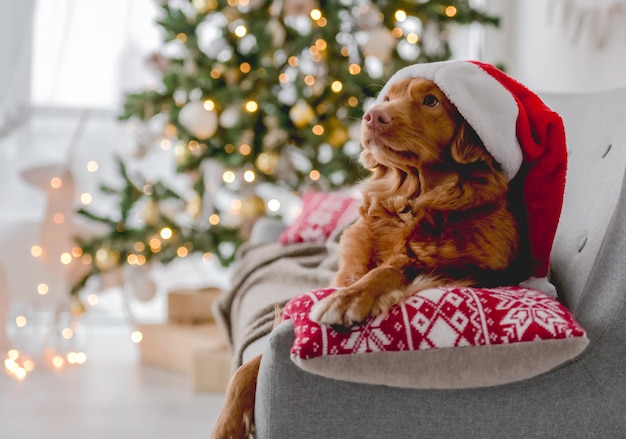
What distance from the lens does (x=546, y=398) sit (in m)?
1.27

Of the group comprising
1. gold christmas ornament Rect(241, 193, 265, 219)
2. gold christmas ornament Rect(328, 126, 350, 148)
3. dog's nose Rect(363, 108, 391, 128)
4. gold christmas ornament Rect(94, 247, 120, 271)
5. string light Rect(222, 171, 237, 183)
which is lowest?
gold christmas ornament Rect(94, 247, 120, 271)

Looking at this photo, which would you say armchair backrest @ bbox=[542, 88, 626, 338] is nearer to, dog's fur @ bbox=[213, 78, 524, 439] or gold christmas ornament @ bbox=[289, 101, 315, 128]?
dog's fur @ bbox=[213, 78, 524, 439]

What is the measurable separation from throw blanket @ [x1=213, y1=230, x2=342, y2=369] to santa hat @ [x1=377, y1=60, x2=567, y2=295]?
603 millimetres

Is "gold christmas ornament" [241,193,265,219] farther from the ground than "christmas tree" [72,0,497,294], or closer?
closer

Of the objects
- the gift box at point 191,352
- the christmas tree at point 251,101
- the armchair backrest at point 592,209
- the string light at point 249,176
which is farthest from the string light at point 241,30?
the armchair backrest at point 592,209

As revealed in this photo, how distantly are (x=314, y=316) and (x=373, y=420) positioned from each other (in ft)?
0.65

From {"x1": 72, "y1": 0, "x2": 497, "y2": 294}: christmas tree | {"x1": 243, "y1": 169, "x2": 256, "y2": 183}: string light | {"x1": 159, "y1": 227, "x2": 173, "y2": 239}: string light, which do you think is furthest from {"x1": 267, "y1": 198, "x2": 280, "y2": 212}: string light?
{"x1": 159, "y1": 227, "x2": 173, "y2": 239}: string light

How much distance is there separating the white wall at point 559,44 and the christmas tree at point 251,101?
0.31 metres

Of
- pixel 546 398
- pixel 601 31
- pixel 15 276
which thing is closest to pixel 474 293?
pixel 546 398

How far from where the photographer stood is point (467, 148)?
1415mm

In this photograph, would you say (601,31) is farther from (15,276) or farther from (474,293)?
(15,276)

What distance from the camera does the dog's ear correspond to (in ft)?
4.62

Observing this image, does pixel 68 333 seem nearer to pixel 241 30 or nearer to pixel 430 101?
pixel 241 30

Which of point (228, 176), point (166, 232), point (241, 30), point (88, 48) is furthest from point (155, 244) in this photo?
point (88, 48)
